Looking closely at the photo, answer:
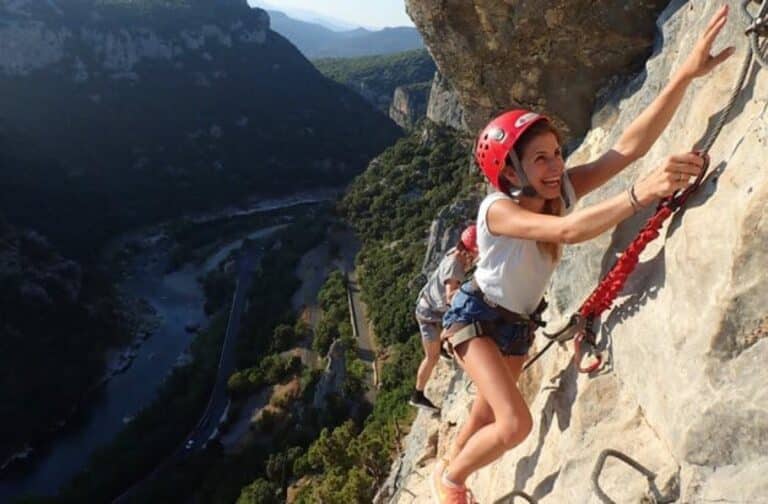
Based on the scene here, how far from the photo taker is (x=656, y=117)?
11.8 feet

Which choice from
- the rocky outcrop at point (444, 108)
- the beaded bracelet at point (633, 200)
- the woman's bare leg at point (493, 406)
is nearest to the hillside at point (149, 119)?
the rocky outcrop at point (444, 108)

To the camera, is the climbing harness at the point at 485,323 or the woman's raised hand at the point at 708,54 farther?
the climbing harness at the point at 485,323

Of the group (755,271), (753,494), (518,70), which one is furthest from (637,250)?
(518,70)

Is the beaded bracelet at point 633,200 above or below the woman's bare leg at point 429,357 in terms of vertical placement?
above

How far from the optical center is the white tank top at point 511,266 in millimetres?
3557

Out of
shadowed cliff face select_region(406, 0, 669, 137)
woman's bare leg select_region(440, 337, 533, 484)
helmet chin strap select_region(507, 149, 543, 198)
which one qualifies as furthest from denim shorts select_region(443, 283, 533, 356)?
shadowed cliff face select_region(406, 0, 669, 137)

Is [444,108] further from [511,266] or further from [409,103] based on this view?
[511,266]

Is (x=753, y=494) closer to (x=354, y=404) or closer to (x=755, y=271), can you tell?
(x=755, y=271)

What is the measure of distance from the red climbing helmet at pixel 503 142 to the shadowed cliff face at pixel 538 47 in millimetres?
4928

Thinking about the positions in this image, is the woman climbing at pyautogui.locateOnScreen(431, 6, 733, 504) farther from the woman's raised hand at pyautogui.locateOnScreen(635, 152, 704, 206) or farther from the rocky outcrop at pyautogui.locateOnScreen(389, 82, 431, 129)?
the rocky outcrop at pyautogui.locateOnScreen(389, 82, 431, 129)

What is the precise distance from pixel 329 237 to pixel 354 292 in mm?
11646

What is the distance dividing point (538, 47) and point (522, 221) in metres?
5.97

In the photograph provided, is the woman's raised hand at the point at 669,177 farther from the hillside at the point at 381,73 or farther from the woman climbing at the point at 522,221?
the hillside at the point at 381,73

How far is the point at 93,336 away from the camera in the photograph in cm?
4847
